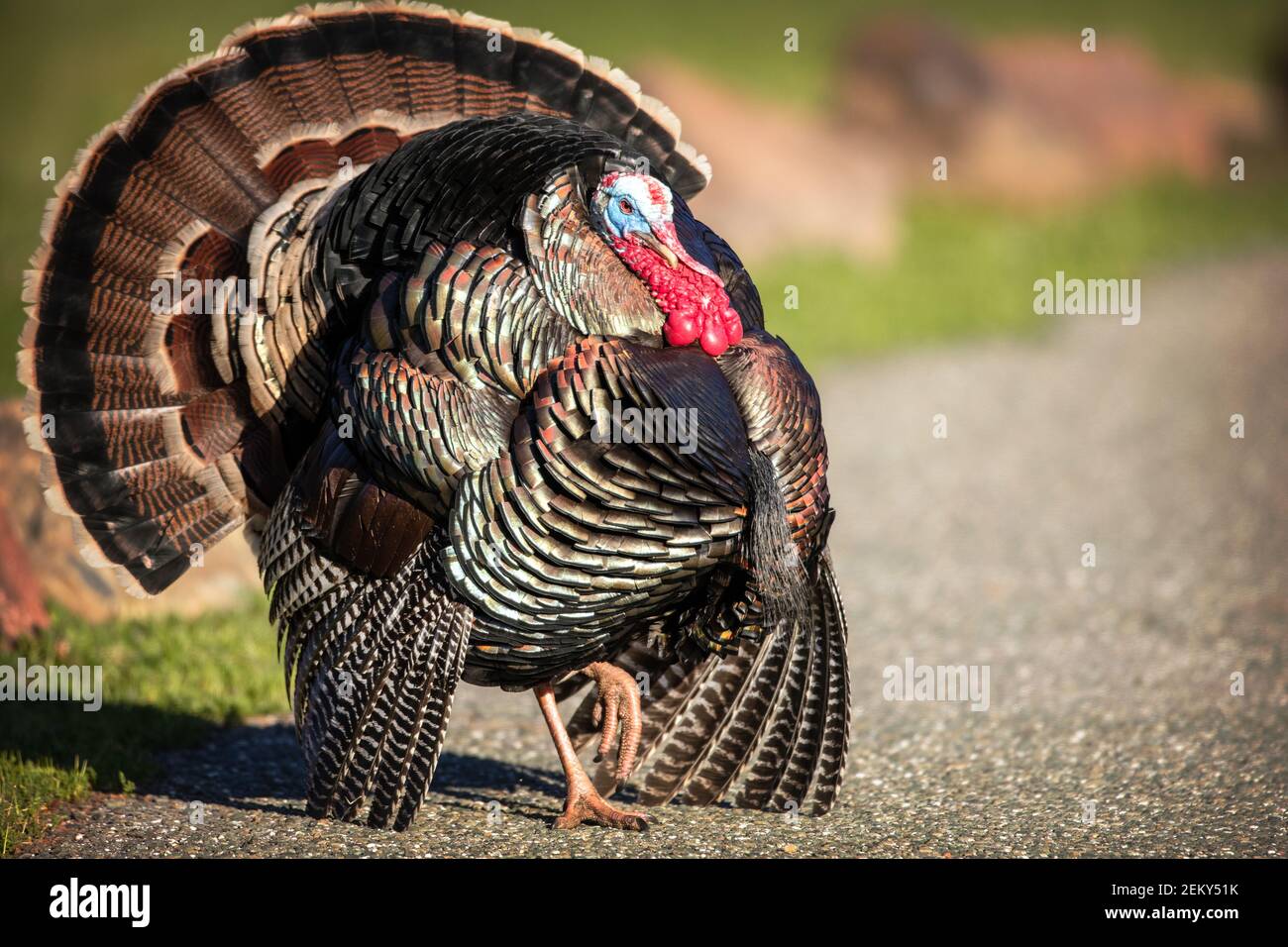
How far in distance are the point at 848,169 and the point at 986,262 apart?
2.31m

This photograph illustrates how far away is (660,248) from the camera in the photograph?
429 cm

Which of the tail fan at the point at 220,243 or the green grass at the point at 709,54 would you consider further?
the green grass at the point at 709,54

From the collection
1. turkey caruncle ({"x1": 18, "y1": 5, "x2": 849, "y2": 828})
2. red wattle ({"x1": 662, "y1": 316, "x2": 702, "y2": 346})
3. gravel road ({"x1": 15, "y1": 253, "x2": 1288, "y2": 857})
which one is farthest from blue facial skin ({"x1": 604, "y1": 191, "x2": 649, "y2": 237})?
gravel road ({"x1": 15, "y1": 253, "x2": 1288, "y2": 857})

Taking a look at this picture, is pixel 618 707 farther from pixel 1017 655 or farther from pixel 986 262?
pixel 986 262

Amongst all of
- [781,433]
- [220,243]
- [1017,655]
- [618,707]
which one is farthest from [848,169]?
[781,433]

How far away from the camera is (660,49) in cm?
2461

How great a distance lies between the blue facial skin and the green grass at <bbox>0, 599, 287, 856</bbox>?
2649 millimetres

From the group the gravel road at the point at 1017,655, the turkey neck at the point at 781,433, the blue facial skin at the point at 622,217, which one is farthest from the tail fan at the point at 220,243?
the turkey neck at the point at 781,433

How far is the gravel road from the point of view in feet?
15.8

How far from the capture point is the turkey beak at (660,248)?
14.1ft

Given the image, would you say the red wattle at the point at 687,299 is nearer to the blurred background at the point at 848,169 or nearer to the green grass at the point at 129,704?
the green grass at the point at 129,704

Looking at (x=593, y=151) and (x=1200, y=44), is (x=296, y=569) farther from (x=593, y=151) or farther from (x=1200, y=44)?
(x=1200, y=44)

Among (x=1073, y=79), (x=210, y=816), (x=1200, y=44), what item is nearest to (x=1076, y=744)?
(x=210, y=816)

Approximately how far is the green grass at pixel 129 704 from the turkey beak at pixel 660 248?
8.78 ft
